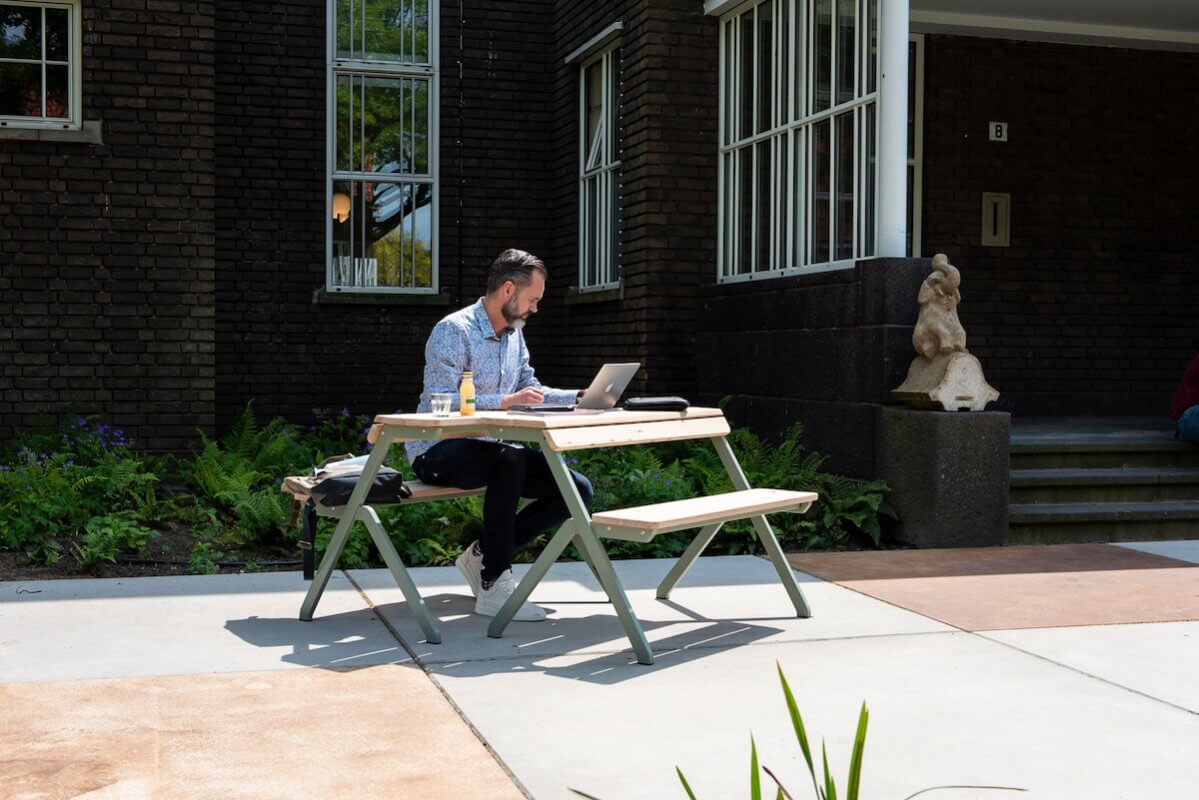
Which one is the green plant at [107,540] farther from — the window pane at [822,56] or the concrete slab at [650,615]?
the window pane at [822,56]

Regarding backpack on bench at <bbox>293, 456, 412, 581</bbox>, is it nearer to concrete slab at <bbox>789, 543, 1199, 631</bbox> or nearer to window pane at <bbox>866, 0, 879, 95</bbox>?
concrete slab at <bbox>789, 543, 1199, 631</bbox>

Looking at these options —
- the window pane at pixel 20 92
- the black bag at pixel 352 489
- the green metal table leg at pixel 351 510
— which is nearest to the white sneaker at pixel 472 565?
the black bag at pixel 352 489

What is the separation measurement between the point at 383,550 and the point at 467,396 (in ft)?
2.25

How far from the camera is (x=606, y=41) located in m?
11.2

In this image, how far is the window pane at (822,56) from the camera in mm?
8820

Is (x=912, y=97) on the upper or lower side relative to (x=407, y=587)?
upper

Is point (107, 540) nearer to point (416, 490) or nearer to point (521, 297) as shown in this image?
point (416, 490)

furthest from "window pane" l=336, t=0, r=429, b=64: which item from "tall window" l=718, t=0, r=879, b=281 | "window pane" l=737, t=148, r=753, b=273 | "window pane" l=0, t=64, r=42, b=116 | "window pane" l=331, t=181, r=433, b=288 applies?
"window pane" l=737, t=148, r=753, b=273

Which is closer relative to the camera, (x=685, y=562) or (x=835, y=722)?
(x=835, y=722)

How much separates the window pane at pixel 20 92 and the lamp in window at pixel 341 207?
274 centimetres

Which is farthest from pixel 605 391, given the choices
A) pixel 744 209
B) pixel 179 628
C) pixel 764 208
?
pixel 744 209

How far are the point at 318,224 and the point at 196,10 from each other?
246cm

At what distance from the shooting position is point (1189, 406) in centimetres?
893

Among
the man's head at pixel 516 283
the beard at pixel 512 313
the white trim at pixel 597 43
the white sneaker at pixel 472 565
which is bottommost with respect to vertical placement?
the white sneaker at pixel 472 565
